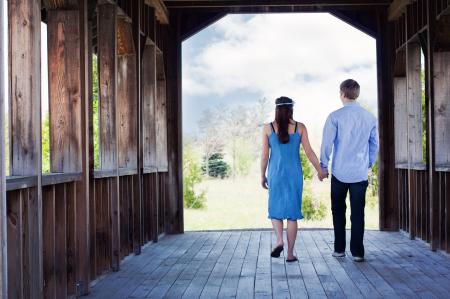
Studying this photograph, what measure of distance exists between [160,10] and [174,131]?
1.61 metres

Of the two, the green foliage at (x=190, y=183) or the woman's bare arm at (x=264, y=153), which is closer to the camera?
the woman's bare arm at (x=264, y=153)

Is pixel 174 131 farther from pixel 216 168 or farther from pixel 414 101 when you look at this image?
pixel 216 168

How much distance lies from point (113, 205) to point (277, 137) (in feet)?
5.07

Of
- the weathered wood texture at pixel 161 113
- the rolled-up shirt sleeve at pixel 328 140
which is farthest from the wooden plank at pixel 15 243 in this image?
the weathered wood texture at pixel 161 113

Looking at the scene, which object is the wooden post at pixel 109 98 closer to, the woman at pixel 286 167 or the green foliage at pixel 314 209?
the woman at pixel 286 167

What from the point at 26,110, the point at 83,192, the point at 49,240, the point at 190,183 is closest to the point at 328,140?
the point at 83,192

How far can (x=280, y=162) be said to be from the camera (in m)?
6.16

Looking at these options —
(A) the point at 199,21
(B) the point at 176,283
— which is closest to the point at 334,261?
(B) the point at 176,283

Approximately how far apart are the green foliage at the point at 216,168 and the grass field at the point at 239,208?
0.60 m

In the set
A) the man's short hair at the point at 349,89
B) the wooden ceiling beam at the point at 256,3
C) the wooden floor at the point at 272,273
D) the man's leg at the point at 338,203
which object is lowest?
the wooden floor at the point at 272,273

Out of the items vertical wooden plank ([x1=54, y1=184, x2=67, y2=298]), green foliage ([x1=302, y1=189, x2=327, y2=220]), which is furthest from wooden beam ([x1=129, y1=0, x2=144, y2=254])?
green foliage ([x1=302, y1=189, x2=327, y2=220])

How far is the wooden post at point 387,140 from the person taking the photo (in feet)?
29.6

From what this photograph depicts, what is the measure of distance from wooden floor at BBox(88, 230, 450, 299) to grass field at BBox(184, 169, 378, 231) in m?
10.4

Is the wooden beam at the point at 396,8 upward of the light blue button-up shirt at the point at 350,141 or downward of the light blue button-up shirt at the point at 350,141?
upward
